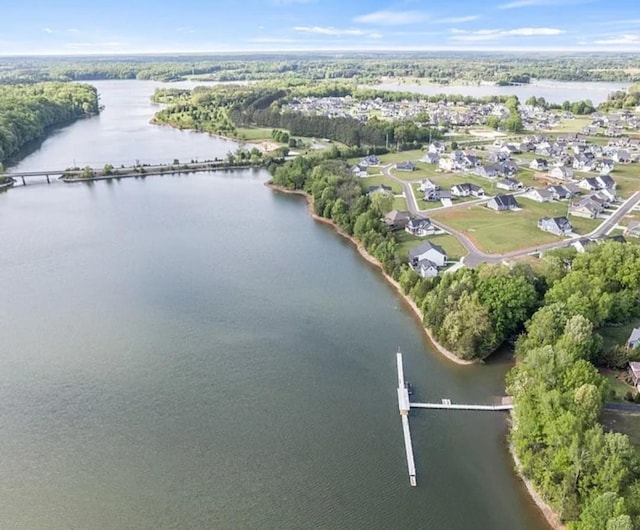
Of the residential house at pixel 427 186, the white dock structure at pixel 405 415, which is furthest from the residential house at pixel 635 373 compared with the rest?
the residential house at pixel 427 186

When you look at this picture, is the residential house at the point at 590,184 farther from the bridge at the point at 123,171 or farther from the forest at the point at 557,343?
the bridge at the point at 123,171

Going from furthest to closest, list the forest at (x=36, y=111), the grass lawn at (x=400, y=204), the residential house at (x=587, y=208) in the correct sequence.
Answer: the forest at (x=36, y=111) → the grass lawn at (x=400, y=204) → the residential house at (x=587, y=208)

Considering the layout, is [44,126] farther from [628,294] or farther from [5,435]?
[628,294]

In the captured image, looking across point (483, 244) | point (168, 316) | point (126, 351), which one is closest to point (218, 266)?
point (168, 316)

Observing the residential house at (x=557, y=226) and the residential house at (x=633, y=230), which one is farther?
the residential house at (x=557, y=226)

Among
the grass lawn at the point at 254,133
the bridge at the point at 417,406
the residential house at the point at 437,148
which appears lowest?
the bridge at the point at 417,406

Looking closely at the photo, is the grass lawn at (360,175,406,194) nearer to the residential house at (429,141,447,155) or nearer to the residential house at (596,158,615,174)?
the residential house at (429,141,447,155)

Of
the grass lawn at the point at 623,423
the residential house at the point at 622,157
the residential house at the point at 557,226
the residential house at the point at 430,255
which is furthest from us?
the residential house at the point at 622,157
